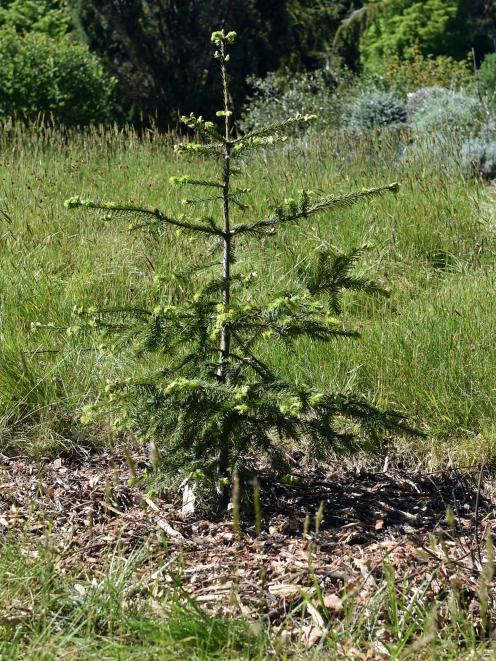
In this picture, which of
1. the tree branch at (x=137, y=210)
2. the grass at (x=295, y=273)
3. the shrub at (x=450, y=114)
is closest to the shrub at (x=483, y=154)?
the shrub at (x=450, y=114)

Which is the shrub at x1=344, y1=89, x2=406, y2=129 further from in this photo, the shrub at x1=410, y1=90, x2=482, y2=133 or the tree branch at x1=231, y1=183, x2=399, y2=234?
the tree branch at x1=231, y1=183, x2=399, y2=234

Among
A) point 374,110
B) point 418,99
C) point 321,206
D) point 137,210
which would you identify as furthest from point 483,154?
point 137,210

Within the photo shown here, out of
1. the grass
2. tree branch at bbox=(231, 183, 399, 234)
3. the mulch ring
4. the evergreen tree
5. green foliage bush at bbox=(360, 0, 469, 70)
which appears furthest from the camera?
green foliage bush at bbox=(360, 0, 469, 70)

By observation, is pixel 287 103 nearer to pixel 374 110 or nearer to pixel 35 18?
pixel 374 110

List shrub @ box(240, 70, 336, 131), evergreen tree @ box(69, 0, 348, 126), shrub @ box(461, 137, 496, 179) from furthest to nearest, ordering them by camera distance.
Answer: evergreen tree @ box(69, 0, 348, 126) → shrub @ box(240, 70, 336, 131) → shrub @ box(461, 137, 496, 179)

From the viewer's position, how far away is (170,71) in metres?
17.5

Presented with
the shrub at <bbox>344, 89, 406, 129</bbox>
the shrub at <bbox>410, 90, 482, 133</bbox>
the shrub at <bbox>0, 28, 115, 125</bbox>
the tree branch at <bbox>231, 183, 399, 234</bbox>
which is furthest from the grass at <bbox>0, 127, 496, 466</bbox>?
the shrub at <bbox>0, 28, 115, 125</bbox>

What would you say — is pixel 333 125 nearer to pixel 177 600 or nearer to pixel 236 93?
pixel 236 93

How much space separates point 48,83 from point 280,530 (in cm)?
1184

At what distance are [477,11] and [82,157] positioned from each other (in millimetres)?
26461

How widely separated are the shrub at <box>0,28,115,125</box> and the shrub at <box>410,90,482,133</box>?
525 centimetres

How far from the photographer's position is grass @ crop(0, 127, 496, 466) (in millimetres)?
4410

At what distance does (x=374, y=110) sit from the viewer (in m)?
13.3

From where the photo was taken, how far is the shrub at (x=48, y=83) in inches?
537
